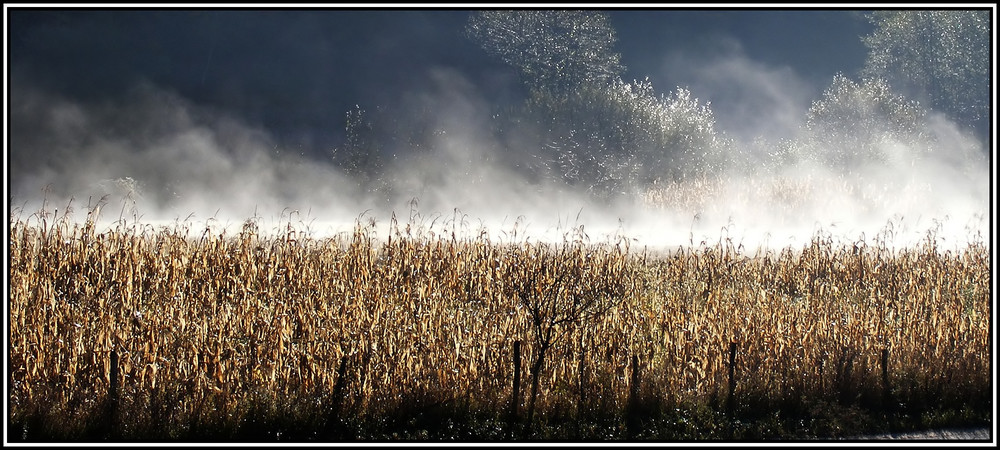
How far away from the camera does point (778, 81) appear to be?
5616cm

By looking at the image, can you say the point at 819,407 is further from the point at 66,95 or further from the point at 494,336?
the point at 66,95

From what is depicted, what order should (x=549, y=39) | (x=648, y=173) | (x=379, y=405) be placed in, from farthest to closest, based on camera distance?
(x=549, y=39)
(x=648, y=173)
(x=379, y=405)

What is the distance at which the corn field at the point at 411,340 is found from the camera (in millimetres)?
7723

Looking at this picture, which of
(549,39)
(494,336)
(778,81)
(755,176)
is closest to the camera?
(494,336)

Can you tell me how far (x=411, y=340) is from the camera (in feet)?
29.5

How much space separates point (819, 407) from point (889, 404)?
90 centimetres

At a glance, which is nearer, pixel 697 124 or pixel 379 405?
pixel 379 405

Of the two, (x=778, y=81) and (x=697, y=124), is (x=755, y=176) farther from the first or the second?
(x=778, y=81)

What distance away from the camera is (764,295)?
Answer: 457 inches

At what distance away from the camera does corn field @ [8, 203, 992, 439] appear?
7.72 metres
